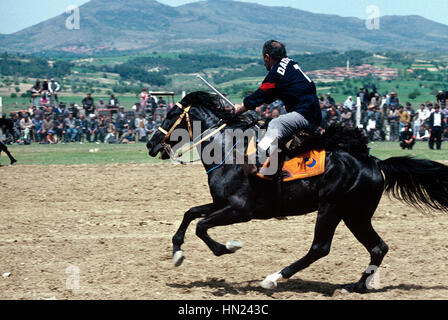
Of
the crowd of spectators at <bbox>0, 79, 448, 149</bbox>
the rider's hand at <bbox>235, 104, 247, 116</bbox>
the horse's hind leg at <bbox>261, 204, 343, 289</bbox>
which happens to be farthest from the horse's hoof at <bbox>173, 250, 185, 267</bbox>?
the crowd of spectators at <bbox>0, 79, 448, 149</bbox>

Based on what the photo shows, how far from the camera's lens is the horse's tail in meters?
7.03

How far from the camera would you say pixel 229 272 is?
7.46 metres

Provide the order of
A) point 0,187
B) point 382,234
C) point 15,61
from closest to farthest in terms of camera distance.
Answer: point 382,234
point 0,187
point 15,61

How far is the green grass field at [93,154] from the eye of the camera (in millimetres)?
18797

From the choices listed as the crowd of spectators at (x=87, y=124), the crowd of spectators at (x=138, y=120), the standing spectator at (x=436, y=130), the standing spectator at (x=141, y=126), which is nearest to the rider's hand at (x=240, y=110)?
the standing spectator at (x=436, y=130)

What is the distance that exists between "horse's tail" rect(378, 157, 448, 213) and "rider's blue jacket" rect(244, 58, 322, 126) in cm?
117

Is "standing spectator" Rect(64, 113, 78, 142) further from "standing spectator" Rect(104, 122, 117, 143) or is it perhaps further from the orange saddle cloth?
the orange saddle cloth

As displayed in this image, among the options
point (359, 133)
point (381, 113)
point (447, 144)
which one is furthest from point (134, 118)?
point (359, 133)

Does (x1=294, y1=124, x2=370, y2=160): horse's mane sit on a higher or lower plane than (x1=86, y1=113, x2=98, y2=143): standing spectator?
higher

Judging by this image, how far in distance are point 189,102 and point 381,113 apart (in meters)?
20.4

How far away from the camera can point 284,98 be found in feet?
22.4
